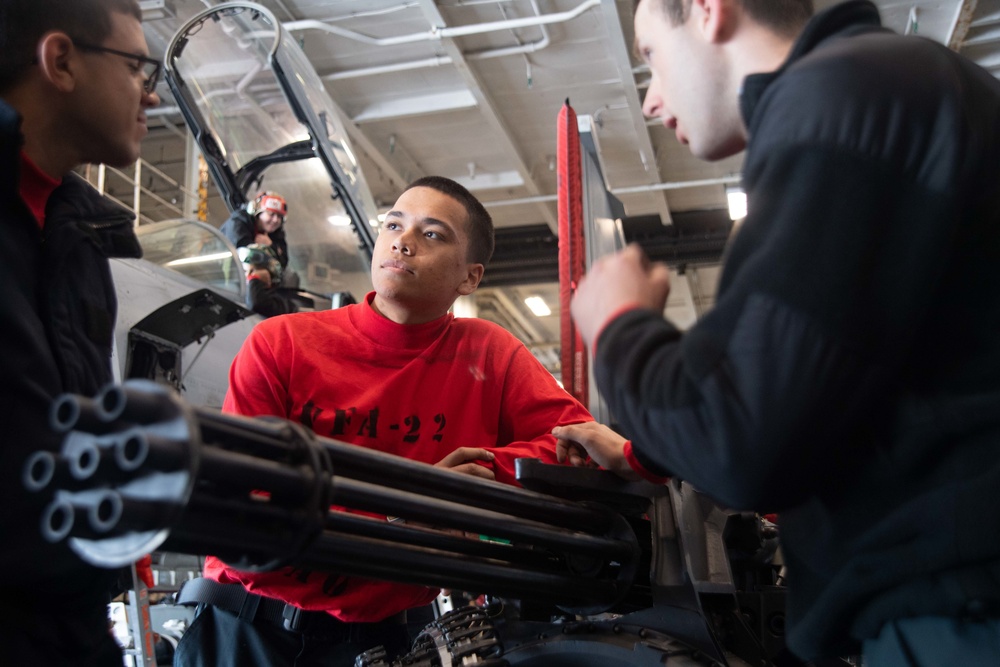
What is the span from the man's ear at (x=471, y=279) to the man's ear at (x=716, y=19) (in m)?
1.31

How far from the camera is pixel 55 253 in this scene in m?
1.21

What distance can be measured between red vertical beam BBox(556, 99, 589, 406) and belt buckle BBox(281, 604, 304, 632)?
1.64 meters

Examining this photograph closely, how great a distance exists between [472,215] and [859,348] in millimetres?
1670

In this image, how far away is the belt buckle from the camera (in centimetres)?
169

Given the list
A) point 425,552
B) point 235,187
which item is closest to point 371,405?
point 425,552

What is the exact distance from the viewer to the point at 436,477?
3.58 feet

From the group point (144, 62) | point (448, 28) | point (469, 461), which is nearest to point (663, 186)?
point (448, 28)

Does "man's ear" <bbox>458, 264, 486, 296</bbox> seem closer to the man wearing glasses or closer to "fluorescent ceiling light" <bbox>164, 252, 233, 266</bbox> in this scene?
the man wearing glasses

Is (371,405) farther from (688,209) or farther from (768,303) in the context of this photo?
(688,209)

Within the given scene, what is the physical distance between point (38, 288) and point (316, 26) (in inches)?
283

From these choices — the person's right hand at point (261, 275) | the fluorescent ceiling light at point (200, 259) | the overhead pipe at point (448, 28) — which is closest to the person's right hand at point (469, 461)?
the fluorescent ceiling light at point (200, 259)

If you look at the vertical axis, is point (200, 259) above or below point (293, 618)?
below

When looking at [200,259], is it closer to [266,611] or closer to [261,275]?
[261,275]

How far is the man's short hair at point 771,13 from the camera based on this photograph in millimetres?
1058
